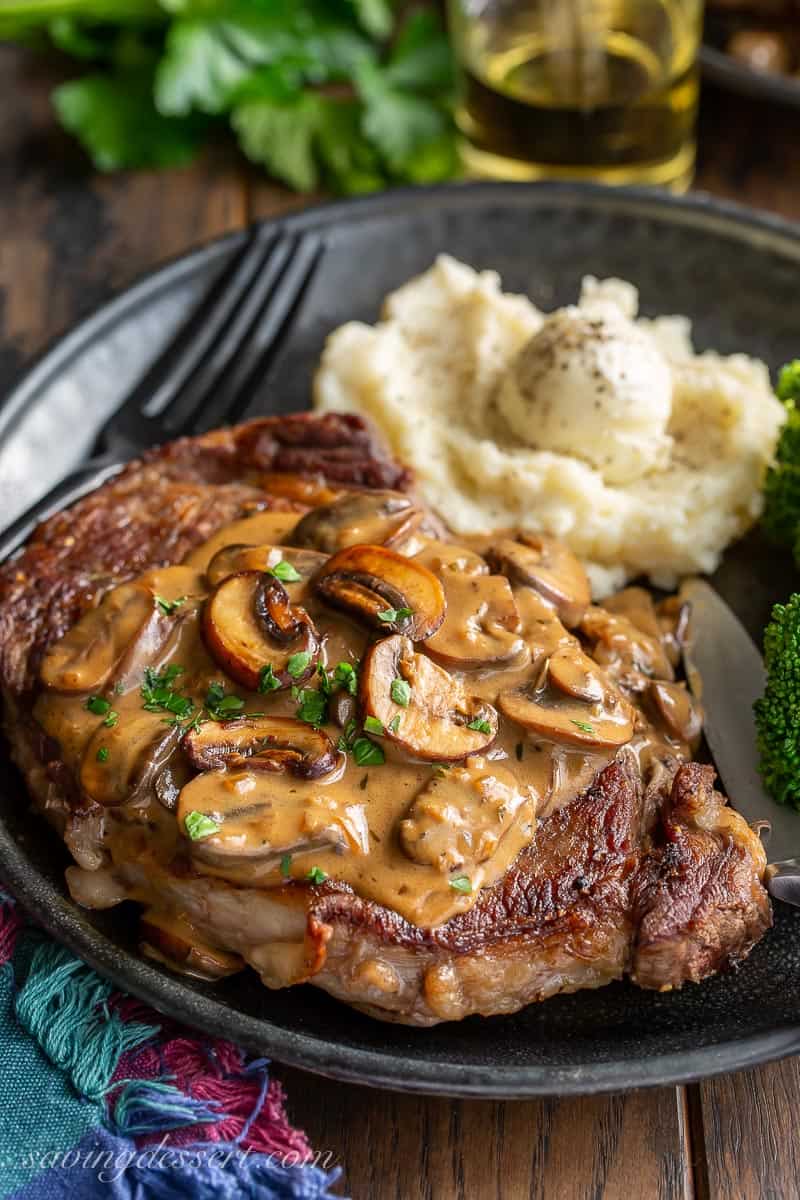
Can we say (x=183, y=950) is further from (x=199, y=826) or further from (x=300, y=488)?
(x=300, y=488)

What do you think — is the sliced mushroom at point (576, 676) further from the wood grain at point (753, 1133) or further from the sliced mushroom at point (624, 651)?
the wood grain at point (753, 1133)

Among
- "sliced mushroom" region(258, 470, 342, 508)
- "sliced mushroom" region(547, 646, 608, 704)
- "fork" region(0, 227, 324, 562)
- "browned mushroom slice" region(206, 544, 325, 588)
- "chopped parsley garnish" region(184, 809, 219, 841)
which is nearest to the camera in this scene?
"chopped parsley garnish" region(184, 809, 219, 841)

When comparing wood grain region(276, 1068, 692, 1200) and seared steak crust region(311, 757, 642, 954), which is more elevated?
seared steak crust region(311, 757, 642, 954)

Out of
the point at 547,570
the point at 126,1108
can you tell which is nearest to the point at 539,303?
the point at 547,570

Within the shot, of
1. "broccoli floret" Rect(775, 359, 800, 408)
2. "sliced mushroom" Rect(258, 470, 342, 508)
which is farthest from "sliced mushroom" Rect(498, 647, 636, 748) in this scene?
"broccoli floret" Rect(775, 359, 800, 408)

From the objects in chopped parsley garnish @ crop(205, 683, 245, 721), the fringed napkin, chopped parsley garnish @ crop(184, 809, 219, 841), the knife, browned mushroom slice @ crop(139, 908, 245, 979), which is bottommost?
the fringed napkin

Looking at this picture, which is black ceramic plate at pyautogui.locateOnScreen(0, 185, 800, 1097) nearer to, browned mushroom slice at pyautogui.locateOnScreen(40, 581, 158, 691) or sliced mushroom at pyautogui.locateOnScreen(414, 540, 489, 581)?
browned mushroom slice at pyautogui.locateOnScreen(40, 581, 158, 691)

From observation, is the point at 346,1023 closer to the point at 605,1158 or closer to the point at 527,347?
the point at 605,1158

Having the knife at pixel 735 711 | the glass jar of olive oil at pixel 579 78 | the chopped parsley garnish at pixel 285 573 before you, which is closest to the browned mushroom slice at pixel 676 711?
the knife at pixel 735 711

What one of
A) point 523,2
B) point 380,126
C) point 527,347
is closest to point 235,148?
point 380,126
